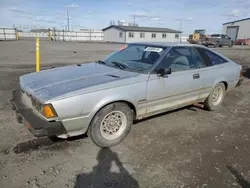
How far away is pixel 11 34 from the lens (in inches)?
1518

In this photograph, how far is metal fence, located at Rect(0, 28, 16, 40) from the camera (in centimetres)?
3722

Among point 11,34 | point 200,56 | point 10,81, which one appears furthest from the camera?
point 11,34

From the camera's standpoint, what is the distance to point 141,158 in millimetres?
2939

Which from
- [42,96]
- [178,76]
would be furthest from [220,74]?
[42,96]

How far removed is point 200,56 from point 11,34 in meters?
42.4

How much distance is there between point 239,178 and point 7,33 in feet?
144

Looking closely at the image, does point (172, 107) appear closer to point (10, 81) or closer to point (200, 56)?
point (200, 56)

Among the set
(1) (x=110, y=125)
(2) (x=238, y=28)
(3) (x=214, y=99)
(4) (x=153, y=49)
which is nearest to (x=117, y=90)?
(1) (x=110, y=125)

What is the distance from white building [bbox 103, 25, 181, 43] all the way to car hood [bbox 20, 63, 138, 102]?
4266 cm

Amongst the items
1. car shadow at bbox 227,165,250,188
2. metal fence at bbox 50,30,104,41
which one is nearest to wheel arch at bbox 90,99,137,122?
car shadow at bbox 227,165,250,188

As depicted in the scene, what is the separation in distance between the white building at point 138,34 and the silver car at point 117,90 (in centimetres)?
4203

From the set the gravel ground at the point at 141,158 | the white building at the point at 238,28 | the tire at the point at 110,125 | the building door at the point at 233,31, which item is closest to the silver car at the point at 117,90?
the tire at the point at 110,125

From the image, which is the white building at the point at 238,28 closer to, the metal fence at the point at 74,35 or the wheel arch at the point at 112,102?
the metal fence at the point at 74,35

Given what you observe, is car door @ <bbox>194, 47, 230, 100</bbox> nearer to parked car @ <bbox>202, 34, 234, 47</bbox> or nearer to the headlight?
the headlight
